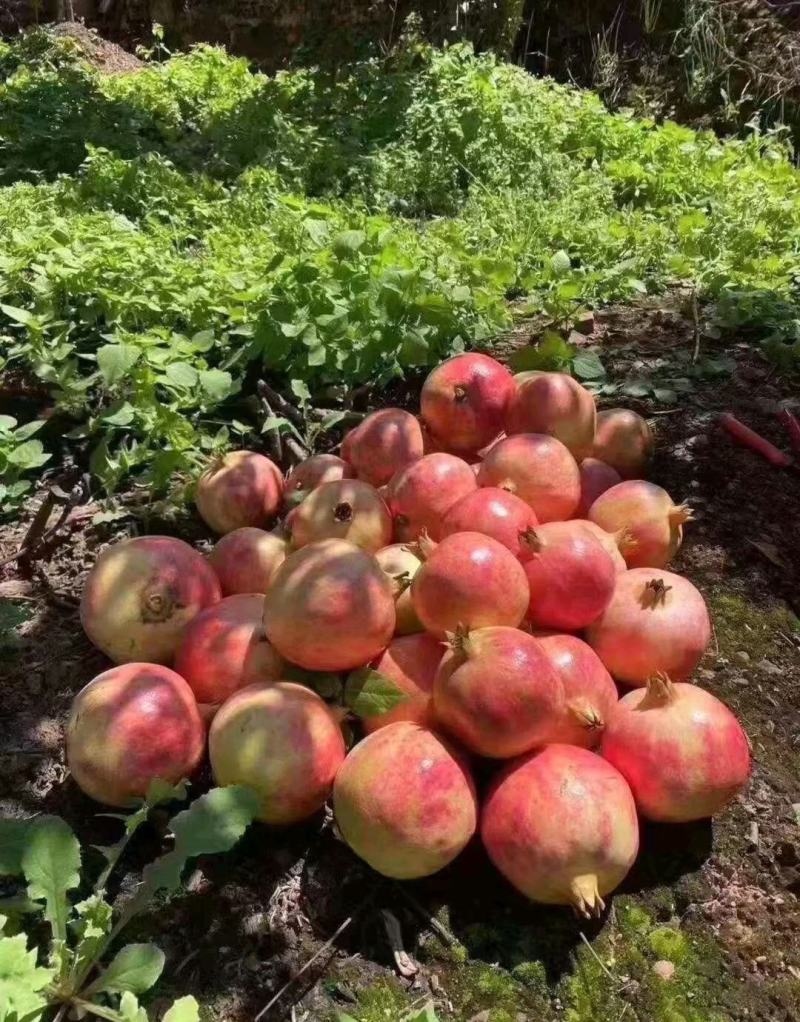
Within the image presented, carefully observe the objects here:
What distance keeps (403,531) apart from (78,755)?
0.99 meters

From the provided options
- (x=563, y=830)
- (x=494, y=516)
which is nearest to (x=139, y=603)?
(x=494, y=516)

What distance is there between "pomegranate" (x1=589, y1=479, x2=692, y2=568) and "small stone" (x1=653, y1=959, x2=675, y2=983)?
3.24 feet

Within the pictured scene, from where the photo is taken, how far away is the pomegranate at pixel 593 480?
104 inches

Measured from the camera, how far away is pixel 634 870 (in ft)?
6.40

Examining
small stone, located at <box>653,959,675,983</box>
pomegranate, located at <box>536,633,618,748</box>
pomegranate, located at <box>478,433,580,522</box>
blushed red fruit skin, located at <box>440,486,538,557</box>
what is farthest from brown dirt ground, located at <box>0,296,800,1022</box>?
blushed red fruit skin, located at <box>440,486,538,557</box>

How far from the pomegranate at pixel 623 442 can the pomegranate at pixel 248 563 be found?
110 cm

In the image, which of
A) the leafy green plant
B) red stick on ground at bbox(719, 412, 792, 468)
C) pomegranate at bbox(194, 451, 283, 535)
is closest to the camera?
the leafy green plant

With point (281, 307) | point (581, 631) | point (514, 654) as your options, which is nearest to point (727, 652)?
point (581, 631)

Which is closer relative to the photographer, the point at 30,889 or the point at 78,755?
the point at 30,889

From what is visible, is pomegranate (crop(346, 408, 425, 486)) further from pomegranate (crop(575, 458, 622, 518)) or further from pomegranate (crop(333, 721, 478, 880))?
pomegranate (crop(333, 721, 478, 880))

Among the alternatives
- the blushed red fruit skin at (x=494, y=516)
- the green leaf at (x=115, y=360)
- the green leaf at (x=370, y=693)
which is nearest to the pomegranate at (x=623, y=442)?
the blushed red fruit skin at (x=494, y=516)

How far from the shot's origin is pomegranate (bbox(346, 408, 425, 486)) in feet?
8.95

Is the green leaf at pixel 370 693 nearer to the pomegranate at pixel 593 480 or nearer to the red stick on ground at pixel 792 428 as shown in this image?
the pomegranate at pixel 593 480

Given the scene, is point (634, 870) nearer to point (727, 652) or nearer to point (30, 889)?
point (727, 652)
